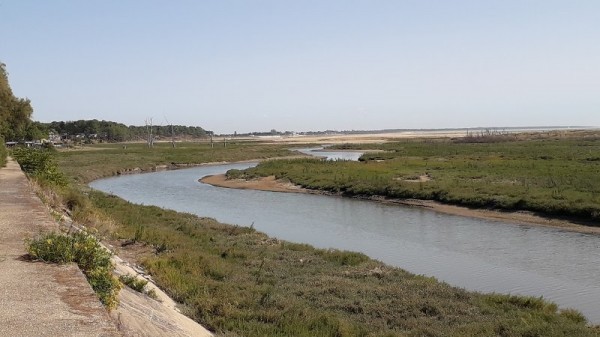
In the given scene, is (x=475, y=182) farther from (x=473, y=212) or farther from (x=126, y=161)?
(x=126, y=161)

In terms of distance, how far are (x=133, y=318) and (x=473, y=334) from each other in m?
6.04

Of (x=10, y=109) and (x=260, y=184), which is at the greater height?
(x=10, y=109)

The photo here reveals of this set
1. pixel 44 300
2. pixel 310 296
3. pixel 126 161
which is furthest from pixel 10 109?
pixel 44 300

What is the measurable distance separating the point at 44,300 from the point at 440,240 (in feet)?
58.2

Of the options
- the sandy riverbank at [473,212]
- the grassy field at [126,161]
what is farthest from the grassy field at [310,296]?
the grassy field at [126,161]

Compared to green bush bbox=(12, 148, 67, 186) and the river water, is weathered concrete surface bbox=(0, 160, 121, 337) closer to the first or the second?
the river water

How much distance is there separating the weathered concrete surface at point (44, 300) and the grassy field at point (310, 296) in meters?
3.10

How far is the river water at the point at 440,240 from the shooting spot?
15.2 m

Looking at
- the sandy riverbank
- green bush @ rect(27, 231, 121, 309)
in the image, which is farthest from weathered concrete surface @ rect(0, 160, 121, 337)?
the sandy riverbank

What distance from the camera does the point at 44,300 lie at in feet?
20.5

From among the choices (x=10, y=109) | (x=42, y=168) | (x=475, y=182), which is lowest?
(x=475, y=182)

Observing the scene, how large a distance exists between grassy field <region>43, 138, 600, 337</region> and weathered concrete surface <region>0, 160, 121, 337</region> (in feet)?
10.2

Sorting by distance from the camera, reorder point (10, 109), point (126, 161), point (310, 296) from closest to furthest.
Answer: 1. point (310, 296)
2. point (10, 109)
3. point (126, 161)

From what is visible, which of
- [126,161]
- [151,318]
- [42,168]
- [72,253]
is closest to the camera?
[72,253]
